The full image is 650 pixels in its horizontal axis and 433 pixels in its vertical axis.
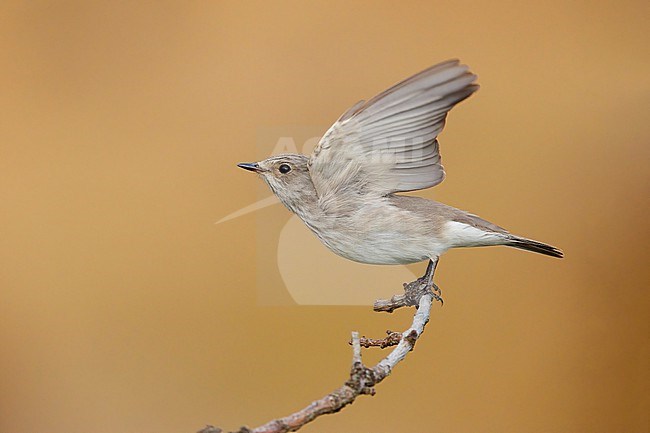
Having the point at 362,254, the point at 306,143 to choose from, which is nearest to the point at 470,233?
the point at 362,254

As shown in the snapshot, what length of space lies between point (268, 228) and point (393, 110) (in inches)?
13.3

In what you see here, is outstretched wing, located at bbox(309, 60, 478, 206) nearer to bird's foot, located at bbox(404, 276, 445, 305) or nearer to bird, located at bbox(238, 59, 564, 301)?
bird, located at bbox(238, 59, 564, 301)

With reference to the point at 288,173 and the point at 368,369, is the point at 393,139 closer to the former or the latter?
the point at 288,173

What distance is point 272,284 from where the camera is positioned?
88 cm

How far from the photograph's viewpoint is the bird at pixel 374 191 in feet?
1.98

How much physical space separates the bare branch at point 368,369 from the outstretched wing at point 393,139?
12 centimetres

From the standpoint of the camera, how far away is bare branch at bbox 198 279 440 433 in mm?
371

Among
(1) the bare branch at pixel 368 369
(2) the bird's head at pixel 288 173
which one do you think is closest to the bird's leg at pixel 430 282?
(1) the bare branch at pixel 368 369

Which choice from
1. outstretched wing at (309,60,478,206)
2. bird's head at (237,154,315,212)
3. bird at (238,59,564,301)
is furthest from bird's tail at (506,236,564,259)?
bird's head at (237,154,315,212)

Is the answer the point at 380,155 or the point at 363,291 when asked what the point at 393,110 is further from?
the point at 363,291

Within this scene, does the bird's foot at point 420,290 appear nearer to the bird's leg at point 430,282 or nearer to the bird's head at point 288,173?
the bird's leg at point 430,282

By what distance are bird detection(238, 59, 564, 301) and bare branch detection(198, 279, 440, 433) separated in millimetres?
50

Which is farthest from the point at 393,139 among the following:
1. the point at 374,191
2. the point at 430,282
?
the point at 430,282

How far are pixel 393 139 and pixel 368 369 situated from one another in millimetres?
A: 228
